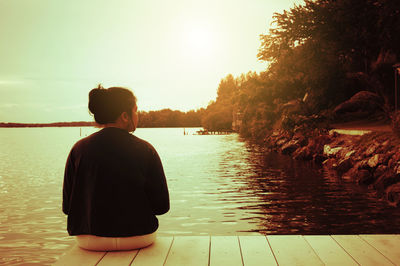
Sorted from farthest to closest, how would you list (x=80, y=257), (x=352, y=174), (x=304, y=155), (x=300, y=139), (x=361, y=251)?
(x=300, y=139) → (x=304, y=155) → (x=352, y=174) → (x=361, y=251) → (x=80, y=257)

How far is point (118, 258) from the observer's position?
388cm

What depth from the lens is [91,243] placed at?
4016 mm

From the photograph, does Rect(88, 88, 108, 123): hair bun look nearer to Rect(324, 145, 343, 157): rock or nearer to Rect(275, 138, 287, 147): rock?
Rect(324, 145, 343, 157): rock

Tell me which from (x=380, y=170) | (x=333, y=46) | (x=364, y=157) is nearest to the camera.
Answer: (x=380, y=170)

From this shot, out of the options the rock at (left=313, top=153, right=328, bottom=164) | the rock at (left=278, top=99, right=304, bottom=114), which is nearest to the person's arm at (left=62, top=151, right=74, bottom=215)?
the rock at (left=313, top=153, right=328, bottom=164)

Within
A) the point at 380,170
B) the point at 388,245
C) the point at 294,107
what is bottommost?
the point at 380,170

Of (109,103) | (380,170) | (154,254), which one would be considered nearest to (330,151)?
(380,170)

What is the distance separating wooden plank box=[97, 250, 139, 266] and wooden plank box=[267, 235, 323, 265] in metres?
1.43

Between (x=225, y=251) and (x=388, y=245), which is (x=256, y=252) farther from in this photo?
(x=388, y=245)

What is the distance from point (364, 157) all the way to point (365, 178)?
280 cm

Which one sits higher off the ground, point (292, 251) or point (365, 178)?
point (292, 251)

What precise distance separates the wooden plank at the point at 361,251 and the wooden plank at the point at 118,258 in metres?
2.19

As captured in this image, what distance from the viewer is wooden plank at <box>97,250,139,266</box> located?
3757 millimetres

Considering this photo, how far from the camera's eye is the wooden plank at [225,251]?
12.6ft
